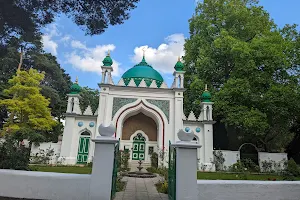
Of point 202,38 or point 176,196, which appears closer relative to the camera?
point 176,196

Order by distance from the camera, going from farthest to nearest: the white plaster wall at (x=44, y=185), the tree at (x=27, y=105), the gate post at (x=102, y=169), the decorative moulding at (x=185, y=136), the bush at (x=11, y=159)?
the tree at (x=27, y=105)
the bush at (x=11, y=159)
the decorative moulding at (x=185, y=136)
the white plaster wall at (x=44, y=185)
the gate post at (x=102, y=169)

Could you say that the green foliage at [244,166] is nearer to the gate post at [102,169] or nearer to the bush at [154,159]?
the bush at [154,159]

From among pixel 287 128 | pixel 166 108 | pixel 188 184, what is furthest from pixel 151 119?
pixel 188 184

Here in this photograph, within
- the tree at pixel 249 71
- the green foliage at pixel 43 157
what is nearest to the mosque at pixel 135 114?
the green foliage at pixel 43 157

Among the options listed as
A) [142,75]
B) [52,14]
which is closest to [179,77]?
[142,75]

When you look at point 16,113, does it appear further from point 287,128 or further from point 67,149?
point 287,128

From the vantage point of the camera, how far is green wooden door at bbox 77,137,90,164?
14.0 meters

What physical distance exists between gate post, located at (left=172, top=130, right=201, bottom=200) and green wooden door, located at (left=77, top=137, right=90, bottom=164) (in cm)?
1092

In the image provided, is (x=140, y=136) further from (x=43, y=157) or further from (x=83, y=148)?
(x=43, y=157)

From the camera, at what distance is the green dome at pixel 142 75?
1651 cm

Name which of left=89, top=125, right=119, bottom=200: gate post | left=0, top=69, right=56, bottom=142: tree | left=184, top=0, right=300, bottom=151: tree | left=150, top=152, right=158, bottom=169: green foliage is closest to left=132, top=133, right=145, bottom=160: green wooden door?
left=150, top=152, right=158, bottom=169: green foliage

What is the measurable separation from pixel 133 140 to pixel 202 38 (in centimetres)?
982

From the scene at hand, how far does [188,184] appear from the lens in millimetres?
4289

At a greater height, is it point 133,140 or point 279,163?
point 133,140
